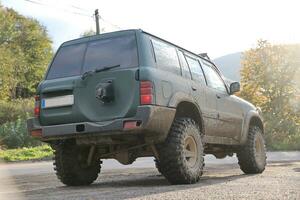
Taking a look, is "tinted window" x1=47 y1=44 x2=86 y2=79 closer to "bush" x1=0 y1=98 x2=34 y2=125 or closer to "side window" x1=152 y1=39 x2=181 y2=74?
"side window" x1=152 y1=39 x2=181 y2=74

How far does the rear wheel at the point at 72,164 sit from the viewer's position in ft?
23.6

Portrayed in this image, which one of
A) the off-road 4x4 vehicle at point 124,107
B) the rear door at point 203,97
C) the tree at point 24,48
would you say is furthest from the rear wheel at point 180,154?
the tree at point 24,48

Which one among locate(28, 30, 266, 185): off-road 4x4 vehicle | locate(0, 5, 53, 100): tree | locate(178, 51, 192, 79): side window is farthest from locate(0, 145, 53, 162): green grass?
locate(0, 5, 53, 100): tree

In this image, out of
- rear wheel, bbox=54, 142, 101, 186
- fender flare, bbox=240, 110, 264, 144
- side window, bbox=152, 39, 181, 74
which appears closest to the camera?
side window, bbox=152, 39, 181, 74


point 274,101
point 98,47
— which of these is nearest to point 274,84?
point 274,101

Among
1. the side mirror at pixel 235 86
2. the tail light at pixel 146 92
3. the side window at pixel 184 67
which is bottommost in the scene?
the tail light at pixel 146 92

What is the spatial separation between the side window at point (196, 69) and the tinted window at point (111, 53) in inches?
51.6

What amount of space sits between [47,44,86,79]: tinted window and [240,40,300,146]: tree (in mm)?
29613

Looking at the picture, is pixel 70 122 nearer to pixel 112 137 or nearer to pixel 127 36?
pixel 112 137

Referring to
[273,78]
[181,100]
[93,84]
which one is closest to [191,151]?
[181,100]

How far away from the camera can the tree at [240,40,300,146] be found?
121ft

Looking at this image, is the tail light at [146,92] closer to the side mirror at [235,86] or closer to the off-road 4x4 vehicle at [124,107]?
the off-road 4x4 vehicle at [124,107]

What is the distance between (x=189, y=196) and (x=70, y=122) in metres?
2.08

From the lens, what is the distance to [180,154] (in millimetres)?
6488
